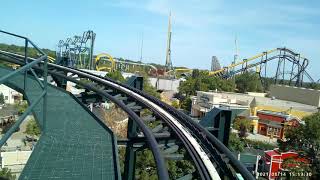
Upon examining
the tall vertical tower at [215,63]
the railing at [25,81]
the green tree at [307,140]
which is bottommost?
the green tree at [307,140]

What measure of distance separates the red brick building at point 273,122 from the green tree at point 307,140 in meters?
11.2

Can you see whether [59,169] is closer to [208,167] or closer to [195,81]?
[208,167]

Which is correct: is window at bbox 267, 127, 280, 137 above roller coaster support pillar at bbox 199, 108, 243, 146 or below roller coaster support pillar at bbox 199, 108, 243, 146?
below

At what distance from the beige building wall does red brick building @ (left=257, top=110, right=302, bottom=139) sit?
12.3m

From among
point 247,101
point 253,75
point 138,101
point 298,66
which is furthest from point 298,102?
point 138,101

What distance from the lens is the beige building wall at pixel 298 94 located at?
Answer: 5022 cm

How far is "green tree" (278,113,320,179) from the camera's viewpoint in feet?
78.9

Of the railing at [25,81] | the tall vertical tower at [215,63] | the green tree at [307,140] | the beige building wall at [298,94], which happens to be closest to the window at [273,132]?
the green tree at [307,140]

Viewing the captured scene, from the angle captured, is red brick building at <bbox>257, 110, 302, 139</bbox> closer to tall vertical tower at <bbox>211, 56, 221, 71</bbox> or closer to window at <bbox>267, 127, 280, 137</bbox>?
window at <bbox>267, 127, 280, 137</bbox>

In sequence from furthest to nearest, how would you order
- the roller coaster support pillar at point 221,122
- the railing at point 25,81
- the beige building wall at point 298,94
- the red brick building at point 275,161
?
the beige building wall at point 298,94 < the red brick building at point 275,161 < the roller coaster support pillar at point 221,122 < the railing at point 25,81

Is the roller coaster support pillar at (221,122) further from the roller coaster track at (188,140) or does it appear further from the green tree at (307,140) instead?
the green tree at (307,140)

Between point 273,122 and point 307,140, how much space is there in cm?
1484

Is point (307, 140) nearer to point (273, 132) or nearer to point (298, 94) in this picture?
point (273, 132)

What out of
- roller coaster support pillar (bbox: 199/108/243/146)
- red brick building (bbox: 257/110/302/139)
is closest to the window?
red brick building (bbox: 257/110/302/139)
